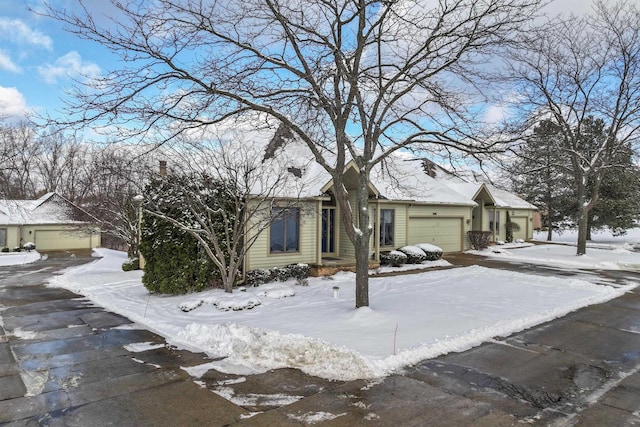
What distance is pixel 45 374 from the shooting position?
5879 mm

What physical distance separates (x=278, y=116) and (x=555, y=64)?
18.6m

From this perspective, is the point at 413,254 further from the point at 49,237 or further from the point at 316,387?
the point at 49,237

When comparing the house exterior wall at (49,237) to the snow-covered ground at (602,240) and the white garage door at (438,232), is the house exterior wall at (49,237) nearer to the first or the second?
the white garage door at (438,232)

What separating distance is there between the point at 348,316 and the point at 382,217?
10.3m

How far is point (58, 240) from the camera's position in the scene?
38281 mm

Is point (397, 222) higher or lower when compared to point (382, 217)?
lower

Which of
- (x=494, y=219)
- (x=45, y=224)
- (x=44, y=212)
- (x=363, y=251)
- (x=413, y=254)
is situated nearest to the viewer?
(x=363, y=251)

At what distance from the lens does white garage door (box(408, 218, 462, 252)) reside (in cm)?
2133

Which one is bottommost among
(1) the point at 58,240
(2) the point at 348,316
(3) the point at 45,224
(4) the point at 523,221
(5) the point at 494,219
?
(1) the point at 58,240

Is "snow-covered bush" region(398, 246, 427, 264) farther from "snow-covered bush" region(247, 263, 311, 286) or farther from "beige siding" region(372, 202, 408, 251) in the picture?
"snow-covered bush" region(247, 263, 311, 286)

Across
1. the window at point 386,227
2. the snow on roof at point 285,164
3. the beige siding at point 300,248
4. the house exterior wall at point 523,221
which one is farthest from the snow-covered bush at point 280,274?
the house exterior wall at point 523,221

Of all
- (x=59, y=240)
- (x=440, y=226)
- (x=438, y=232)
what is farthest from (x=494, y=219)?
(x=59, y=240)

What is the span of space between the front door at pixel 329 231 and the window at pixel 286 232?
7.45ft

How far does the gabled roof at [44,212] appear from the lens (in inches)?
1400
